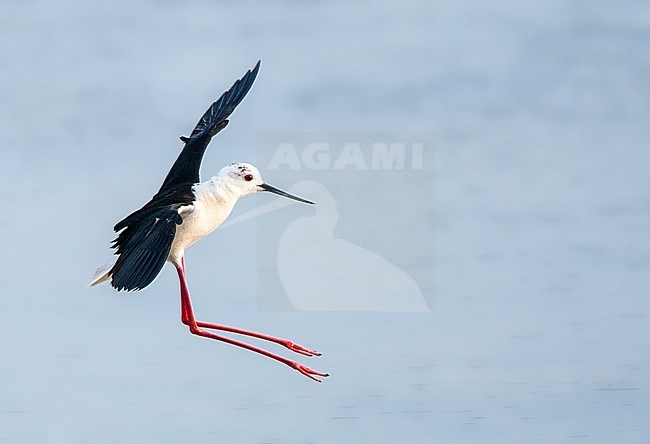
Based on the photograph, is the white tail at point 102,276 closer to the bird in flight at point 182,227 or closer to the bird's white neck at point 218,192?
the bird in flight at point 182,227

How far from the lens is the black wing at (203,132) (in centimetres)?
700

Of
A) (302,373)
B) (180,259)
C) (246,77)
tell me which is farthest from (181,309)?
(246,77)

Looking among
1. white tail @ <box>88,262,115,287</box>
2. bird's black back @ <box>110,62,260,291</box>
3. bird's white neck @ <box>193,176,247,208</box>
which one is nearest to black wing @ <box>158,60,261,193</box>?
bird's black back @ <box>110,62,260,291</box>

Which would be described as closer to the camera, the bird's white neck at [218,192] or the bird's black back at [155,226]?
the bird's black back at [155,226]

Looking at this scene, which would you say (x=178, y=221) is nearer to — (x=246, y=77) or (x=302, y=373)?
(x=302, y=373)

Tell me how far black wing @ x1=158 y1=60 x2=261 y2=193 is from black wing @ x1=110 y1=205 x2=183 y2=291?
587 mm

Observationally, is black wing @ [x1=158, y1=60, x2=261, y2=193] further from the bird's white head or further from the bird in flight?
the bird's white head

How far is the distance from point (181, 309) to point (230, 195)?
630mm

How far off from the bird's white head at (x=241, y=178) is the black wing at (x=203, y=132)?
322 millimetres

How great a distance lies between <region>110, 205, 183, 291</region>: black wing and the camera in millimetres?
6023

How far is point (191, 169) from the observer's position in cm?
702

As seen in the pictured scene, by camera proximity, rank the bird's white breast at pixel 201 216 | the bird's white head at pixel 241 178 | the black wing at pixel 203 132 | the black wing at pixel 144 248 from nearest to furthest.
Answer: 1. the black wing at pixel 144 248
2. the bird's white breast at pixel 201 216
3. the bird's white head at pixel 241 178
4. the black wing at pixel 203 132

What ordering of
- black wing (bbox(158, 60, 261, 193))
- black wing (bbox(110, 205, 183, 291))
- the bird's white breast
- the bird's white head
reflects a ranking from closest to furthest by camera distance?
black wing (bbox(110, 205, 183, 291)) → the bird's white breast → the bird's white head → black wing (bbox(158, 60, 261, 193))

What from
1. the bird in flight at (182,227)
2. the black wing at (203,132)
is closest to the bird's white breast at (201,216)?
the bird in flight at (182,227)
